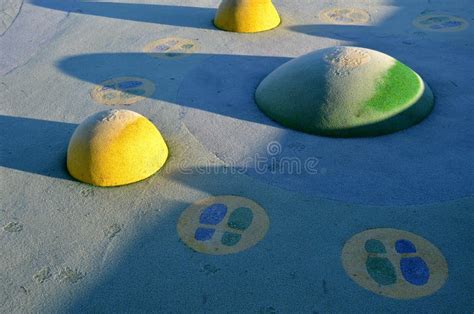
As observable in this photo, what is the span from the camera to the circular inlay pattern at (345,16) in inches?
298

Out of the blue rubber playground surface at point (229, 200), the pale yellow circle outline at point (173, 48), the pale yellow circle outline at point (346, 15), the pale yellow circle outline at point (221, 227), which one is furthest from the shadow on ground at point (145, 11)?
the pale yellow circle outline at point (221, 227)

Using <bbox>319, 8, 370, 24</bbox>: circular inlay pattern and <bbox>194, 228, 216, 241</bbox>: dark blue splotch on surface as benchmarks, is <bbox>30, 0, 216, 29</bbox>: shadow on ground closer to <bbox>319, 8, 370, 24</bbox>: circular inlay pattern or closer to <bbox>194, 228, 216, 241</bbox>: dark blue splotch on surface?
<bbox>319, 8, 370, 24</bbox>: circular inlay pattern

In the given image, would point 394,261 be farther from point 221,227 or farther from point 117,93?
point 117,93

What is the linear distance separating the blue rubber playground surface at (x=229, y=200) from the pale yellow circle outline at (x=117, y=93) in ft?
0.09

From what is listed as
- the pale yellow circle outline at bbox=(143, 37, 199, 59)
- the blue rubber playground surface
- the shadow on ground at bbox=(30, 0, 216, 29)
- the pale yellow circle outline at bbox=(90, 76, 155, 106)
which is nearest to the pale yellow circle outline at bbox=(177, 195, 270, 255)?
the blue rubber playground surface

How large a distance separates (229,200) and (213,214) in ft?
0.70

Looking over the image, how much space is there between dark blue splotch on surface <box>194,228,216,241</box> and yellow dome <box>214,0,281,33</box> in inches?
175

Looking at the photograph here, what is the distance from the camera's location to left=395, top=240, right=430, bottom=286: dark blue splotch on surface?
315 cm

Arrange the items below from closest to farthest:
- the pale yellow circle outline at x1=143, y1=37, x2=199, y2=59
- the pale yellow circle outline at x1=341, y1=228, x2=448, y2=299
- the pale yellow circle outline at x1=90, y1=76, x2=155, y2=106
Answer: the pale yellow circle outline at x1=341, y1=228, x2=448, y2=299, the pale yellow circle outline at x1=90, y1=76, x2=155, y2=106, the pale yellow circle outline at x1=143, y1=37, x2=199, y2=59

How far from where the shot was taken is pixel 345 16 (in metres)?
7.75

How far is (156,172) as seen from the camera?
4.35m

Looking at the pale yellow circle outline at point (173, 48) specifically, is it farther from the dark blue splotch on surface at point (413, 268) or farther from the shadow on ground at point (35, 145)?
the dark blue splotch on surface at point (413, 268)

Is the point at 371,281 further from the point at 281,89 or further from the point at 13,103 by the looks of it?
the point at 13,103

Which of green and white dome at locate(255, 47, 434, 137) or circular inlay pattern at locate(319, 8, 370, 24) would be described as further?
circular inlay pattern at locate(319, 8, 370, 24)
